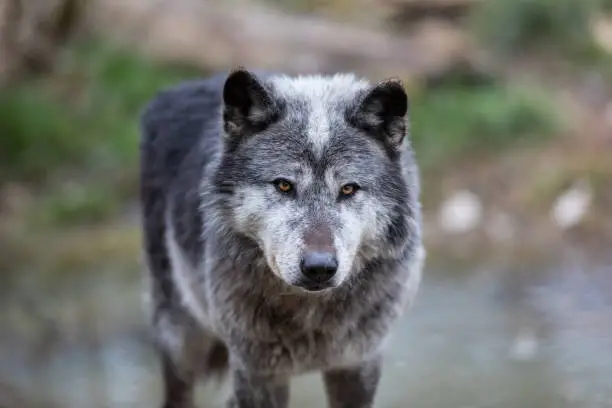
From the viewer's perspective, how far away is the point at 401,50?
1203 centimetres

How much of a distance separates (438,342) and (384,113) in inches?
109

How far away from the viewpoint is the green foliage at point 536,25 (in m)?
11.9

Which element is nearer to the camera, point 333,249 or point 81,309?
point 333,249

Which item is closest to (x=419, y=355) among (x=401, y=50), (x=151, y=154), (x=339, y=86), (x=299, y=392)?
(x=299, y=392)

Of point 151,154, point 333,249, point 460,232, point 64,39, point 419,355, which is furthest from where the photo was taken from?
point 64,39

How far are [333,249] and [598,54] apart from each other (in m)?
A: 8.46

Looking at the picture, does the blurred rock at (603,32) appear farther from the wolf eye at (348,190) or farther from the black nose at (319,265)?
the black nose at (319,265)

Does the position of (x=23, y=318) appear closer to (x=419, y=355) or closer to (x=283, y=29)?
(x=419, y=355)

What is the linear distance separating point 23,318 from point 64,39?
4.20 m

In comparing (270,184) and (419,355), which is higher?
(270,184)

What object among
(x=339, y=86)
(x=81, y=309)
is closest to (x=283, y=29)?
(x=81, y=309)

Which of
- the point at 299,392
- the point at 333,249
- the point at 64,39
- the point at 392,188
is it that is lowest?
the point at 299,392

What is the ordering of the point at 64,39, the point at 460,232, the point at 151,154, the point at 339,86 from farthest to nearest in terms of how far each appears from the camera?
the point at 64,39
the point at 460,232
the point at 151,154
the point at 339,86

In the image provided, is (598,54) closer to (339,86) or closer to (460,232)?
(460,232)
